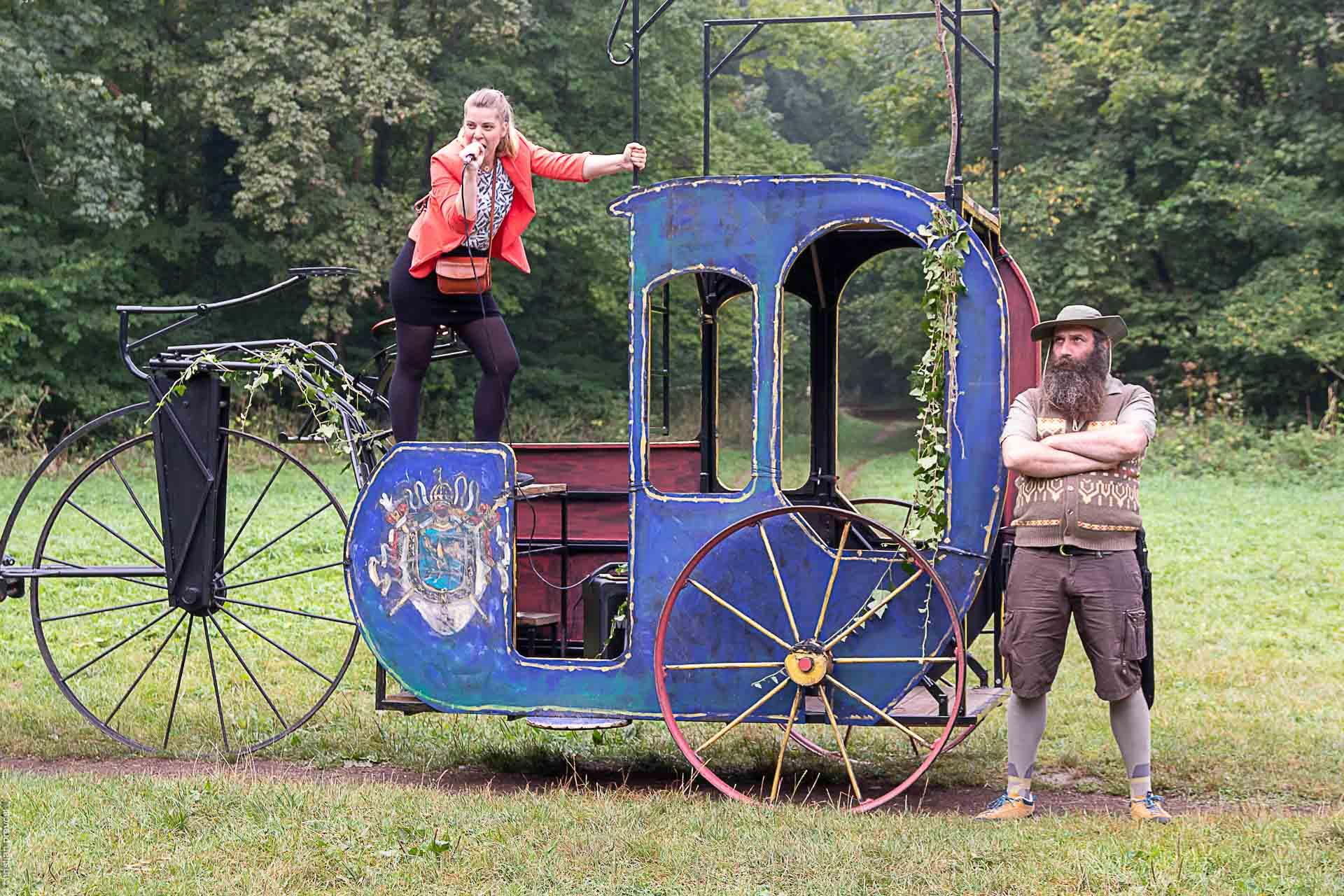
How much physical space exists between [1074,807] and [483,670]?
2273 millimetres

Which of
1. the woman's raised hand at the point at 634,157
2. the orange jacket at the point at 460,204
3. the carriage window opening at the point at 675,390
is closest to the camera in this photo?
the woman's raised hand at the point at 634,157

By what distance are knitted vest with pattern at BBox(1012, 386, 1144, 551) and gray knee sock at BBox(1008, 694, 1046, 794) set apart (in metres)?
0.58

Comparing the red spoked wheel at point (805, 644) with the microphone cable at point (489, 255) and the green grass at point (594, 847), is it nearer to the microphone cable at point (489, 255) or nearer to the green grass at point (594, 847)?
the green grass at point (594, 847)

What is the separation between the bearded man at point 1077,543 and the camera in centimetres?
532

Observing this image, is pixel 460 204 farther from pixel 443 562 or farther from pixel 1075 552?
pixel 1075 552

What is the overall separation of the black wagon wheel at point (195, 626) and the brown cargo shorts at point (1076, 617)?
2596mm

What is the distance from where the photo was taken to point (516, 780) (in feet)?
20.5

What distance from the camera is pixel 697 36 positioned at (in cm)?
2930

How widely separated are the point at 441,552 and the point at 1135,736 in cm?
261

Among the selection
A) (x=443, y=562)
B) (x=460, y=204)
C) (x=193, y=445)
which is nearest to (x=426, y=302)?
(x=460, y=204)

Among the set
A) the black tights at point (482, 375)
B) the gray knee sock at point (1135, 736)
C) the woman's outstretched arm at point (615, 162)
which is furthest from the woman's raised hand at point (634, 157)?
the gray knee sock at point (1135, 736)

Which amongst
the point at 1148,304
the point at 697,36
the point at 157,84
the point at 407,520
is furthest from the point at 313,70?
the point at 407,520

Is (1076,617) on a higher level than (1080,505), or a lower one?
lower

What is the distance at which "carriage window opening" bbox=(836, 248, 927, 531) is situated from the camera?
22.8 m
